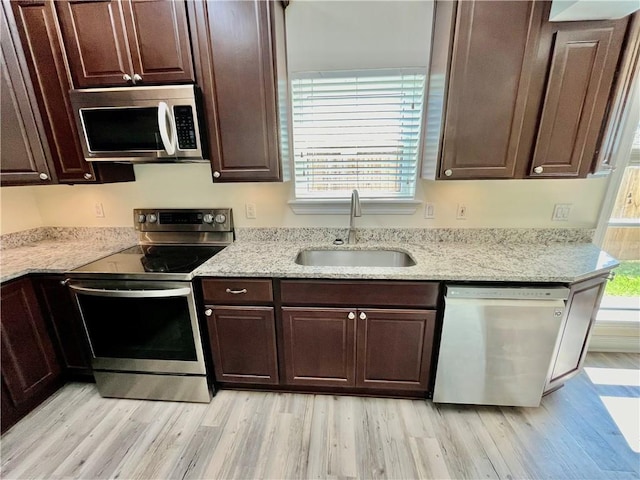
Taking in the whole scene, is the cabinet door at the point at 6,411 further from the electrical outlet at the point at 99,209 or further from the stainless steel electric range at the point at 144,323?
the electrical outlet at the point at 99,209

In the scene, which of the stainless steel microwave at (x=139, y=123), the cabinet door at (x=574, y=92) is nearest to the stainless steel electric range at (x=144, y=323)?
the stainless steel microwave at (x=139, y=123)

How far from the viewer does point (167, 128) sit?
→ 1.57 metres

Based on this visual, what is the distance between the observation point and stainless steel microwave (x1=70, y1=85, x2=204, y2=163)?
1561 mm

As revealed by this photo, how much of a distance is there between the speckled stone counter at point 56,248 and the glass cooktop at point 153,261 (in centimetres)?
13

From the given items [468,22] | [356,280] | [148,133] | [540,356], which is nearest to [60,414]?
[148,133]

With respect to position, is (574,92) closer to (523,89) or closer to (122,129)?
(523,89)

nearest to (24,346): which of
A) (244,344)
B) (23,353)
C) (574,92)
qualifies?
(23,353)

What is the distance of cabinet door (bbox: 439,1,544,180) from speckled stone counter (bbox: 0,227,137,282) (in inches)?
92.8

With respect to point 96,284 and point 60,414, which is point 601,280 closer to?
point 96,284

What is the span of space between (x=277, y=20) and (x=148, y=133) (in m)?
0.99

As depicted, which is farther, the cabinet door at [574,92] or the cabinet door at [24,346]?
the cabinet door at [24,346]

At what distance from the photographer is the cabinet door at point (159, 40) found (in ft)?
4.94

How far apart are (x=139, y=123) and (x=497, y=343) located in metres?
2.39

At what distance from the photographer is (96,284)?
1636 mm
